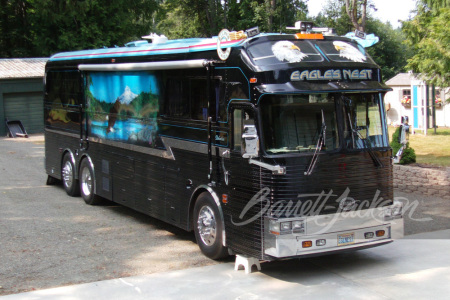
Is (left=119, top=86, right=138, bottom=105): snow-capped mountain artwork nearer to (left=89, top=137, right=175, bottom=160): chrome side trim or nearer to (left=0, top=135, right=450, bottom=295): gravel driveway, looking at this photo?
(left=89, top=137, right=175, bottom=160): chrome side trim

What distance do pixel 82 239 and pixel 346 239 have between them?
15.5 ft

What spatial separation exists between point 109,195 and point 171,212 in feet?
8.75

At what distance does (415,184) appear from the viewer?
13.7 m

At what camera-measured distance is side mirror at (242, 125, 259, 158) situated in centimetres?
724

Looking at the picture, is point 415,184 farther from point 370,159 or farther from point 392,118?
point 392,118

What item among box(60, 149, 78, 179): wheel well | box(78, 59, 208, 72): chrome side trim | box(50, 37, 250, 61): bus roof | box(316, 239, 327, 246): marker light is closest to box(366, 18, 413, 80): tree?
box(60, 149, 78, 179): wheel well

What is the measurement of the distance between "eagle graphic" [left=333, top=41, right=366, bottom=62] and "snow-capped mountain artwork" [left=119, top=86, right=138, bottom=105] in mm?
4119

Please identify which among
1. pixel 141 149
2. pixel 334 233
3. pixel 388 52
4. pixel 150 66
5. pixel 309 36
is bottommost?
pixel 334 233

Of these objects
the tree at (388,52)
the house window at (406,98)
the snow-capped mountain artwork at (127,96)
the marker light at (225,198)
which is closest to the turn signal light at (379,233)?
the marker light at (225,198)

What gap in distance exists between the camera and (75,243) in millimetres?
9914

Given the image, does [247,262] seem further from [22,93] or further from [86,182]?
[22,93]

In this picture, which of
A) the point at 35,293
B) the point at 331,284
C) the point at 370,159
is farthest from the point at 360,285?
the point at 35,293

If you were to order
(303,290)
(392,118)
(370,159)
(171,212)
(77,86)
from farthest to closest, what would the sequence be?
(392,118) < (77,86) < (171,212) < (370,159) < (303,290)

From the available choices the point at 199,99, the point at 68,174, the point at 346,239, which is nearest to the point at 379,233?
the point at 346,239
